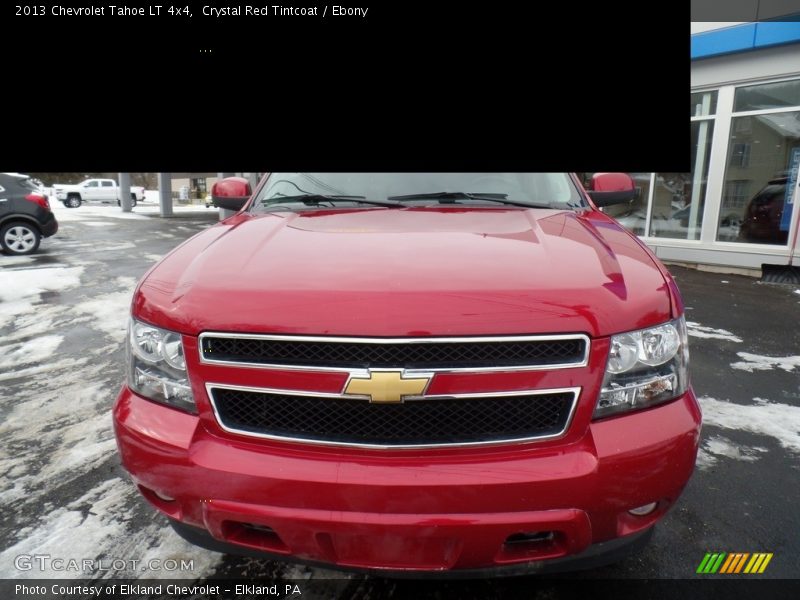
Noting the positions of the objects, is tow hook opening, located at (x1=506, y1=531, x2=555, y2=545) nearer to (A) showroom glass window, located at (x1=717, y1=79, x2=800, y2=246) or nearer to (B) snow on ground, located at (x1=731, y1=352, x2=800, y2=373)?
(B) snow on ground, located at (x1=731, y1=352, x2=800, y2=373)

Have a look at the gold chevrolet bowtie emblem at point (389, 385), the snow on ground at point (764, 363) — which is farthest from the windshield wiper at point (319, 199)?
the snow on ground at point (764, 363)

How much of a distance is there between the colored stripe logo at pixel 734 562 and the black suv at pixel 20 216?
11.7 metres

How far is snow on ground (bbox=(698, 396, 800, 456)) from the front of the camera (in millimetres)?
2885

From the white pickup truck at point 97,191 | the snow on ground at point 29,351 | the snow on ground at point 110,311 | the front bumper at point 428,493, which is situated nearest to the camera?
the front bumper at point 428,493

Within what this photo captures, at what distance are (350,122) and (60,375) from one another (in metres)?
2.85

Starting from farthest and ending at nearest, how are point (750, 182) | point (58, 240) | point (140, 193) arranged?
point (140, 193) → point (58, 240) → point (750, 182)

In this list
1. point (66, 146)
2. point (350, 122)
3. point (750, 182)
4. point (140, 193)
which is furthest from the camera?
point (140, 193)

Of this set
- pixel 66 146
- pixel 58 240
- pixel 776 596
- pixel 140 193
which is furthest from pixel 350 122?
pixel 140 193

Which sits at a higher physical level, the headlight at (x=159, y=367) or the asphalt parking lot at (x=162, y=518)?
the headlight at (x=159, y=367)

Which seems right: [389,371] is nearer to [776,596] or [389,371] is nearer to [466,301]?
[466,301]

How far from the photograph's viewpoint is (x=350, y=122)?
326 centimetres

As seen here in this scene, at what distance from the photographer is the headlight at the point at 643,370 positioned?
4.91 ft

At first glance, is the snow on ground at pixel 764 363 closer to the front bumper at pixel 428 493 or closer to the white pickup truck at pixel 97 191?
the front bumper at pixel 428 493

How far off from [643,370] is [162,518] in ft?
6.65
